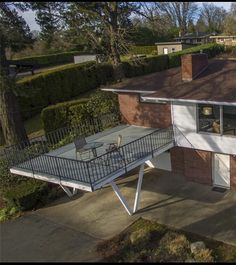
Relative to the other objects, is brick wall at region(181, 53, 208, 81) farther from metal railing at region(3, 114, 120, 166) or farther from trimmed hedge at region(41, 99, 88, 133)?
trimmed hedge at region(41, 99, 88, 133)

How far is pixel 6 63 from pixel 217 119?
10.8 m

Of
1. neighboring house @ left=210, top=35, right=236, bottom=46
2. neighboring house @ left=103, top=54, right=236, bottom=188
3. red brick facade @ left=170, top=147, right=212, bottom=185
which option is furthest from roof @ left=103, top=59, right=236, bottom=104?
neighboring house @ left=210, top=35, right=236, bottom=46

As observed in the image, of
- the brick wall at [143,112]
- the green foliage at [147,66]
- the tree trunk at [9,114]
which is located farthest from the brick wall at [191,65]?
the green foliage at [147,66]

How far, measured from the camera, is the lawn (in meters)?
11.8

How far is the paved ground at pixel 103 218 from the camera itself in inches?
533

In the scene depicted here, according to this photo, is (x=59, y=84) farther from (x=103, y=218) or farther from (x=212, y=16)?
(x=212, y=16)

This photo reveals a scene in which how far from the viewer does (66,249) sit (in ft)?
44.3

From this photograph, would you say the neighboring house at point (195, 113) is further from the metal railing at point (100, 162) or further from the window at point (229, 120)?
the metal railing at point (100, 162)

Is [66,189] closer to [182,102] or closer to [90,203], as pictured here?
[90,203]

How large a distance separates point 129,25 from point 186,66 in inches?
368

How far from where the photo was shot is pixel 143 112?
18859 mm

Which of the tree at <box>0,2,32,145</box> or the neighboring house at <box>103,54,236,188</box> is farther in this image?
the tree at <box>0,2,32,145</box>

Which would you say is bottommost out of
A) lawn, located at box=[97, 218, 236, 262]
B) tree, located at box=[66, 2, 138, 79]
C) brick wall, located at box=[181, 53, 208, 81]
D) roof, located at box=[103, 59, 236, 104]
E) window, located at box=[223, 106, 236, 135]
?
lawn, located at box=[97, 218, 236, 262]

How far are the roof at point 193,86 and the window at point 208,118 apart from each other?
28.3 inches
